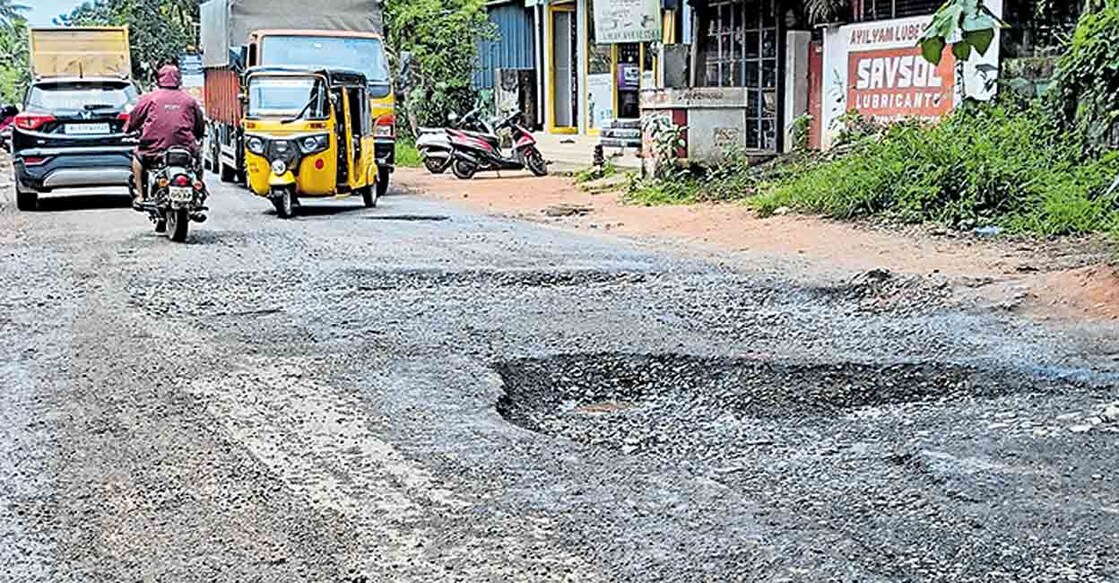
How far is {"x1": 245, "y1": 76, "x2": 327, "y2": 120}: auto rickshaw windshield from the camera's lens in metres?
14.0

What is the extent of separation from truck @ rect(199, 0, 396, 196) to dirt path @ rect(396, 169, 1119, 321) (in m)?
1.98

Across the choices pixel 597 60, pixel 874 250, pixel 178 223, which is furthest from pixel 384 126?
pixel 597 60


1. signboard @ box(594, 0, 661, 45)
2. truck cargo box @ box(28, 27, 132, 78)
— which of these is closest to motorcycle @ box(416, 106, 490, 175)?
signboard @ box(594, 0, 661, 45)

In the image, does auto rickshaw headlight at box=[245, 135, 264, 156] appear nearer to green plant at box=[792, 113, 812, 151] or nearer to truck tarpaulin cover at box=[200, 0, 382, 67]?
truck tarpaulin cover at box=[200, 0, 382, 67]

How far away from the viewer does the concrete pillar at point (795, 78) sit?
59.5 feet

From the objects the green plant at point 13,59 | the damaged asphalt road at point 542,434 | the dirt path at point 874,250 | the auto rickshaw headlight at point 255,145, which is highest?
the green plant at point 13,59

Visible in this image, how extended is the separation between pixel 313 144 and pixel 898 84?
669 cm

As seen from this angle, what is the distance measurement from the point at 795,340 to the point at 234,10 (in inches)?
550

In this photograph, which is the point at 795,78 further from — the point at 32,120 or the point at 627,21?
the point at 32,120

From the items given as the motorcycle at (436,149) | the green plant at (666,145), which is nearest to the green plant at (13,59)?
the motorcycle at (436,149)

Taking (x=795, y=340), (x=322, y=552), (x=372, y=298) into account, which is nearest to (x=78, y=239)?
(x=372, y=298)

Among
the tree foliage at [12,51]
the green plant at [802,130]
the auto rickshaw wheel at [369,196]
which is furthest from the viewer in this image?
the tree foliage at [12,51]

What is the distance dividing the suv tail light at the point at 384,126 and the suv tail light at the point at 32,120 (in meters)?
4.27

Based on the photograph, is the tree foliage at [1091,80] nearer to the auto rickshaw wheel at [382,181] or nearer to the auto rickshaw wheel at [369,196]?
the auto rickshaw wheel at [369,196]
